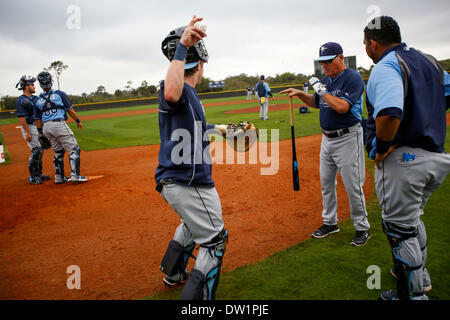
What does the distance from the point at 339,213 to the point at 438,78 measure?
303 cm

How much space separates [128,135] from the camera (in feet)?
51.7

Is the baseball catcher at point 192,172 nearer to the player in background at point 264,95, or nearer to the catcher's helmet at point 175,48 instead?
the catcher's helmet at point 175,48

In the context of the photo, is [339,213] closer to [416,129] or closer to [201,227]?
[416,129]

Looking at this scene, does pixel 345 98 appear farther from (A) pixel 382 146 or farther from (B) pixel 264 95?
(B) pixel 264 95

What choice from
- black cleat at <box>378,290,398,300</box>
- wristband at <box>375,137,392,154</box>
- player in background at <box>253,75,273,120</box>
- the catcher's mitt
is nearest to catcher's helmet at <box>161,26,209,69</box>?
the catcher's mitt

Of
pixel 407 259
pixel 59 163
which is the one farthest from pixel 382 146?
pixel 59 163

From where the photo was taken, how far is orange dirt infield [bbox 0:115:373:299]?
3.69 metres

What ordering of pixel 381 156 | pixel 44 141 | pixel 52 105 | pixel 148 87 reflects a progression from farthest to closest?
pixel 148 87 < pixel 44 141 < pixel 52 105 < pixel 381 156

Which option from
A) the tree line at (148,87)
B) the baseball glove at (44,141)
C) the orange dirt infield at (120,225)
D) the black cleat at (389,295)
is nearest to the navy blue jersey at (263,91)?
Result: the orange dirt infield at (120,225)

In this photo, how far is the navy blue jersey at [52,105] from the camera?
7281 millimetres

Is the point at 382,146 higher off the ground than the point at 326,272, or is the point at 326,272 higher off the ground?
the point at 382,146

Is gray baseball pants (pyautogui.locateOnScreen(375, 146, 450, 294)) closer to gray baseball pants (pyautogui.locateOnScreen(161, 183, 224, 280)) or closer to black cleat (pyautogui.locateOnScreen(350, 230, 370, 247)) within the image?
black cleat (pyautogui.locateOnScreen(350, 230, 370, 247))

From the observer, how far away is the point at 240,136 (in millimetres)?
3207

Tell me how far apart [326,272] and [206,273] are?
156 cm
